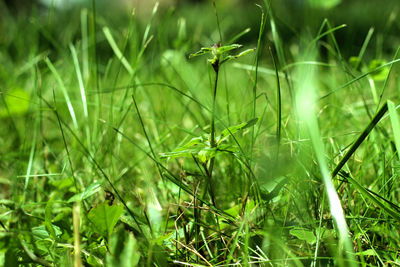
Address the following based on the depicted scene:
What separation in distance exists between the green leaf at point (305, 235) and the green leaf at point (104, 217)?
0.82ft

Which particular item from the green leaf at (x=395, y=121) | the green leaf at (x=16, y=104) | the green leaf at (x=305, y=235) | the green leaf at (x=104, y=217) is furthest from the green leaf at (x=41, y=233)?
the green leaf at (x=16, y=104)

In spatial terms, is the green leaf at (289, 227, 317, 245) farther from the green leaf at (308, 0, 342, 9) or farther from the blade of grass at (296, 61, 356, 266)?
the green leaf at (308, 0, 342, 9)

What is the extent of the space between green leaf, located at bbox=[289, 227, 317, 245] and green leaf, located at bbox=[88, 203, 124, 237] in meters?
0.25

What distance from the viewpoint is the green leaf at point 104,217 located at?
53 centimetres

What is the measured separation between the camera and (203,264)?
56 cm

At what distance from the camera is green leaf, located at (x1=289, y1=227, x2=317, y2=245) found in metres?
0.51

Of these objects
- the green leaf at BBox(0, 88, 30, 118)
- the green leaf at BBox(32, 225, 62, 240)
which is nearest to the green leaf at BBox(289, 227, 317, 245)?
Result: the green leaf at BBox(32, 225, 62, 240)

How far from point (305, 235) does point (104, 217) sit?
290mm

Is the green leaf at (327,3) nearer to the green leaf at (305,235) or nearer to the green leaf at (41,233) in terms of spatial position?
the green leaf at (305,235)

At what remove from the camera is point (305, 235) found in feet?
1.70

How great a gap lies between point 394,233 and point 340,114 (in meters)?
0.47

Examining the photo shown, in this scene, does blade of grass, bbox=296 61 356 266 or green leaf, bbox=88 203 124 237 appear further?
green leaf, bbox=88 203 124 237

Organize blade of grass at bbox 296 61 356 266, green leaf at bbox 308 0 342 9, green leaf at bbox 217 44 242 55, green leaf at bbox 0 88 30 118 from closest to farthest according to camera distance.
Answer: blade of grass at bbox 296 61 356 266, green leaf at bbox 217 44 242 55, green leaf at bbox 308 0 342 9, green leaf at bbox 0 88 30 118

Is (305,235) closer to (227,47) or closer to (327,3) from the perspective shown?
(227,47)
